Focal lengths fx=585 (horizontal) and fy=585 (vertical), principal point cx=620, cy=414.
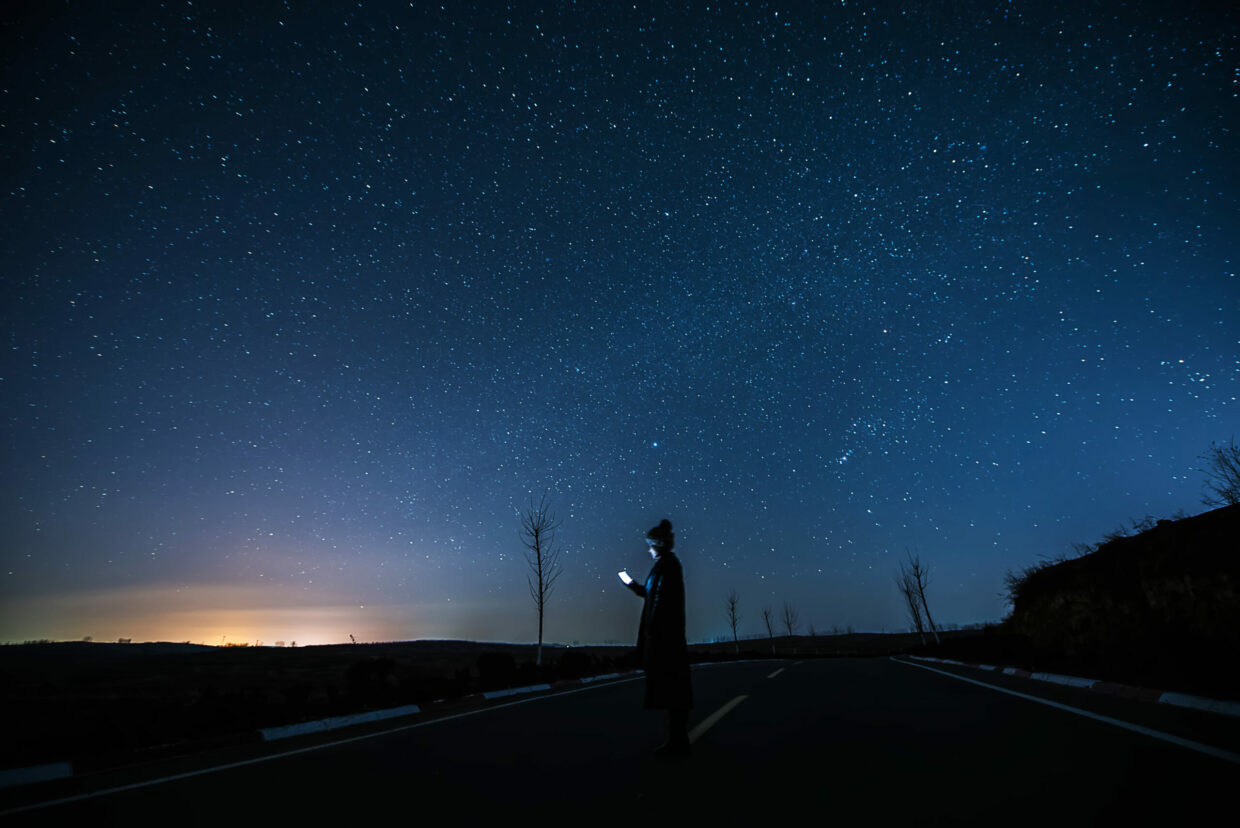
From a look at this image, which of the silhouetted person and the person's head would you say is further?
the person's head

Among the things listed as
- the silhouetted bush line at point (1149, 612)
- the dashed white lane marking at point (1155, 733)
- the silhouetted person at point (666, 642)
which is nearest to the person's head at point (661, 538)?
the silhouetted person at point (666, 642)

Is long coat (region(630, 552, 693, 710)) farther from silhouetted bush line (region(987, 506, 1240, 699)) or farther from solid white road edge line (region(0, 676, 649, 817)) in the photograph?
silhouetted bush line (region(987, 506, 1240, 699))

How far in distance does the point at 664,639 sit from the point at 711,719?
198cm

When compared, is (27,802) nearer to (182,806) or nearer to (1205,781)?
(182,806)

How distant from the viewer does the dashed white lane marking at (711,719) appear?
5.43 m

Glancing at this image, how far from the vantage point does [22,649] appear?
6781cm

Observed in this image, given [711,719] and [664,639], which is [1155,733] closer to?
[711,719]

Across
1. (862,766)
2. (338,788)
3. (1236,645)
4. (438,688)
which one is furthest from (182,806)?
(1236,645)

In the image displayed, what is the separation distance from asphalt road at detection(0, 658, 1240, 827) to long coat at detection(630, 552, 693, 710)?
457 millimetres

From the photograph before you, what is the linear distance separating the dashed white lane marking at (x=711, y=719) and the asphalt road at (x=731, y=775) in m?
0.06

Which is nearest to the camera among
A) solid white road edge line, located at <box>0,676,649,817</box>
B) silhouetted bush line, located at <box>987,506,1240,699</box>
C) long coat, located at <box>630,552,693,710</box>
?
solid white road edge line, located at <box>0,676,649,817</box>

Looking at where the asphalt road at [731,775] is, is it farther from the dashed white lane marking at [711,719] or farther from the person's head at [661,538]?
the person's head at [661,538]

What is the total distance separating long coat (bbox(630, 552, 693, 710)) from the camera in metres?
4.87

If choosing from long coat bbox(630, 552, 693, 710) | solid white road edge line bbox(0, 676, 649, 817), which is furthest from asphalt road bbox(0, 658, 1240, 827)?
long coat bbox(630, 552, 693, 710)
